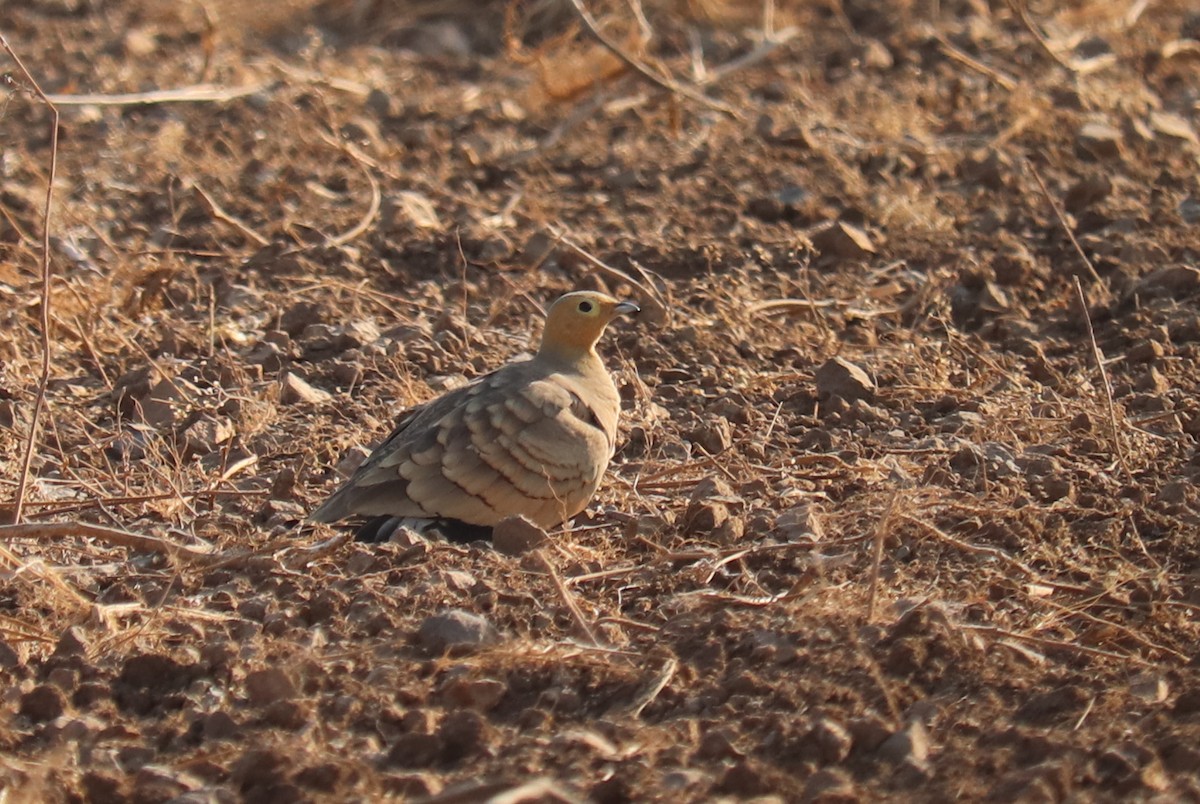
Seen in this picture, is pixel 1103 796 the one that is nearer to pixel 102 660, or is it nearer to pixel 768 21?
pixel 102 660

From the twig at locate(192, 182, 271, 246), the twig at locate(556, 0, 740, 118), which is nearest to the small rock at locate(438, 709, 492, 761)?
the twig at locate(192, 182, 271, 246)

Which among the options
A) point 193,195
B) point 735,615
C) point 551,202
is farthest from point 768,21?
point 735,615

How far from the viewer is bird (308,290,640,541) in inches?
169

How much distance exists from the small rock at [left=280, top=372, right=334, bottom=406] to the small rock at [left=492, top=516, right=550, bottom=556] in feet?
4.24

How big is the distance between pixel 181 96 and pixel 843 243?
141 inches

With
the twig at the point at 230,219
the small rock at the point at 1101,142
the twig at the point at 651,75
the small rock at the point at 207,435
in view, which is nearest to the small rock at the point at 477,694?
the small rock at the point at 207,435

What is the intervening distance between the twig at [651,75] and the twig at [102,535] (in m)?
3.80

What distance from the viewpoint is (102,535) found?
3988mm

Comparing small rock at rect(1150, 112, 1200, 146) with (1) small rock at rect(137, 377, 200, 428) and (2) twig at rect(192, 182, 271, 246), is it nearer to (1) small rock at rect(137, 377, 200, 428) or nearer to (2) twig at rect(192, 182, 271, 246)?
(2) twig at rect(192, 182, 271, 246)

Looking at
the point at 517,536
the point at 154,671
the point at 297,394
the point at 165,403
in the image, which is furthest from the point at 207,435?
the point at 154,671

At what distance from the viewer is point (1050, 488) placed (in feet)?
14.6

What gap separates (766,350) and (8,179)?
3.61 metres

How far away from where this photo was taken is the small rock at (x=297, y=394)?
213 inches

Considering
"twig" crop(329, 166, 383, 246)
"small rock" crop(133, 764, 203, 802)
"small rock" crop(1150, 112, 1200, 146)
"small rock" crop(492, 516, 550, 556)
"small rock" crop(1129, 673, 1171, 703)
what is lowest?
"twig" crop(329, 166, 383, 246)
